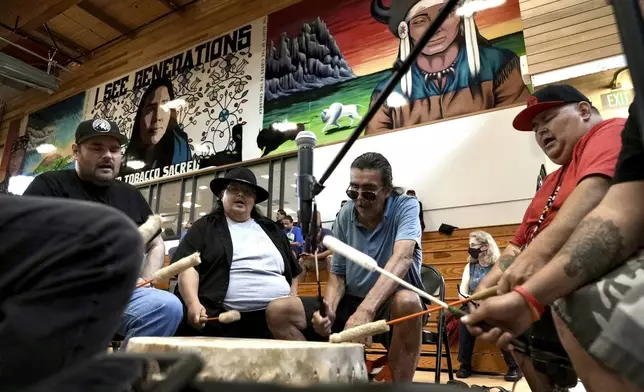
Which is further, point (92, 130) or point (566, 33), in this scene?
point (566, 33)

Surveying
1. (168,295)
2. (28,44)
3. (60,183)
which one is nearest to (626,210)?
(168,295)

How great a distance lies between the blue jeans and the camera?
159cm

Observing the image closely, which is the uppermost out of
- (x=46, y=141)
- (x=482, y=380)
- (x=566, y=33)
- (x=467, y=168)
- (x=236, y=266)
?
(x=46, y=141)

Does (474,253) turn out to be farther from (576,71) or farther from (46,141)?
(46,141)

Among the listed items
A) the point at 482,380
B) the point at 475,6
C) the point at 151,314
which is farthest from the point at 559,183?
the point at 475,6

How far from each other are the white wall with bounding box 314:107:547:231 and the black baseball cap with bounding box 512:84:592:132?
306 cm

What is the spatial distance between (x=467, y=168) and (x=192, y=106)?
4.56 meters

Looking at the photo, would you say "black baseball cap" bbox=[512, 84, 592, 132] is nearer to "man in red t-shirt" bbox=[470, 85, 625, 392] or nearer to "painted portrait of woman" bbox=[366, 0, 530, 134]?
"man in red t-shirt" bbox=[470, 85, 625, 392]

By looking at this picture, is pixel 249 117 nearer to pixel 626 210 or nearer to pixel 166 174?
pixel 166 174

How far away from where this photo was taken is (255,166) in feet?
20.2

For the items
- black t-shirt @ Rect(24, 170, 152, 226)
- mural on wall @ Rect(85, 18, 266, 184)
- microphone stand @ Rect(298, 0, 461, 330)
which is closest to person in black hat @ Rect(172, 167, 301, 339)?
black t-shirt @ Rect(24, 170, 152, 226)

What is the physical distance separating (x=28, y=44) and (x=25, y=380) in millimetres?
9656

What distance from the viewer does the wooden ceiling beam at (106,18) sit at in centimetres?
714

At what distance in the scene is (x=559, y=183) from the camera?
4.78 feet
